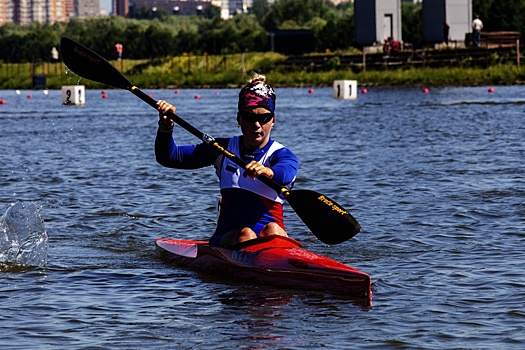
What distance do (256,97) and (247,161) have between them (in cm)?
59

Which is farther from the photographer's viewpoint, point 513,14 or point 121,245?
point 513,14

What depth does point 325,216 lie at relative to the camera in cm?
973

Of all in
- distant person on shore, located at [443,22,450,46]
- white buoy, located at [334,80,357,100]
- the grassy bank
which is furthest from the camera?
distant person on shore, located at [443,22,450,46]

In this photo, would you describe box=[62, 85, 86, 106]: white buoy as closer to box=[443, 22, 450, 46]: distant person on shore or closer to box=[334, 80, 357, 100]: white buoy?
box=[334, 80, 357, 100]: white buoy

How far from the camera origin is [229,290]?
932 centimetres

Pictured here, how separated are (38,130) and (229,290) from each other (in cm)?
2292

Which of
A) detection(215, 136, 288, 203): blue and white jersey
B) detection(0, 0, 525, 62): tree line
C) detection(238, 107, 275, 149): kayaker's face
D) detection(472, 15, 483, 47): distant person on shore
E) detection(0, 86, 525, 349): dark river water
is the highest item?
detection(0, 0, 525, 62): tree line

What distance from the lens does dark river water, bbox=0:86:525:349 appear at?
7859 mm

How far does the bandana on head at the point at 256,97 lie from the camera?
30.6 ft

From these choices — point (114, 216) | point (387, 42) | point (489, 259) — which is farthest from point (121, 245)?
point (387, 42)

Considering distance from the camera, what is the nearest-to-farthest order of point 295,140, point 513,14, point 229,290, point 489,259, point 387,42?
point 229,290 < point 489,259 < point 295,140 < point 387,42 < point 513,14

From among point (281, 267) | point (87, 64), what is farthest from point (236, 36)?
point (281, 267)

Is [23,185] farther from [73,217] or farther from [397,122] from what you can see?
[397,122]

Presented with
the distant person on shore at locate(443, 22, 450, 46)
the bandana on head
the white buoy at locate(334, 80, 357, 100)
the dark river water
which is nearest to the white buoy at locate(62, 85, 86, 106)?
the white buoy at locate(334, 80, 357, 100)
